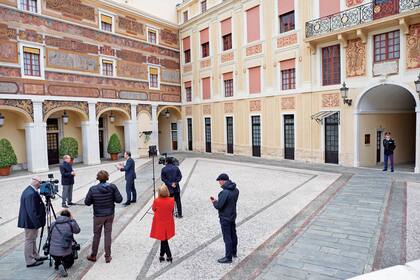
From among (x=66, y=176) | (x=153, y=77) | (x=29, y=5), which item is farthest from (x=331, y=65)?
(x=29, y=5)

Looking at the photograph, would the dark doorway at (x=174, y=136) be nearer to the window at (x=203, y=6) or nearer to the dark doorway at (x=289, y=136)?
the window at (x=203, y=6)

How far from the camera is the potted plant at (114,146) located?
20.8 meters

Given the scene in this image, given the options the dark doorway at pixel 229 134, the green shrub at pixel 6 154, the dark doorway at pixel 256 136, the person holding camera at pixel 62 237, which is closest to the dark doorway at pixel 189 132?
the dark doorway at pixel 229 134

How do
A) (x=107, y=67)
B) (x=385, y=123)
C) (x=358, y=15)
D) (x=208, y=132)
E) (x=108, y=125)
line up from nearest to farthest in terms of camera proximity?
(x=358, y=15) < (x=385, y=123) < (x=107, y=67) < (x=108, y=125) < (x=208, y=132)

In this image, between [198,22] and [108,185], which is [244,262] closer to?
[108,185]

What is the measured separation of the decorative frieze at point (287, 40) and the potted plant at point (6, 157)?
15.6 metres

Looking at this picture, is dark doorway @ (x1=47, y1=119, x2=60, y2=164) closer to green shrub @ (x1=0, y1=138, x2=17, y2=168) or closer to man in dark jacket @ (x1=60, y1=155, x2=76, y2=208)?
green shrub @ (x1=0, y1=138, x2=17, y2=168)

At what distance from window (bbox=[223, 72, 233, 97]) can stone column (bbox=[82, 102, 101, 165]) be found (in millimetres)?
8930

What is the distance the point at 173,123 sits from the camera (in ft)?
87.2

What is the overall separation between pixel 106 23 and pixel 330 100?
14.8m

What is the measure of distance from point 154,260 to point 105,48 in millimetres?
17363

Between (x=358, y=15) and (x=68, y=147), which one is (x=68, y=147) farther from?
(x=358, y=15)

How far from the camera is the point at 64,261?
531 cm

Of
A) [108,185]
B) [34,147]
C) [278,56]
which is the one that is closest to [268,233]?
[108,185]
